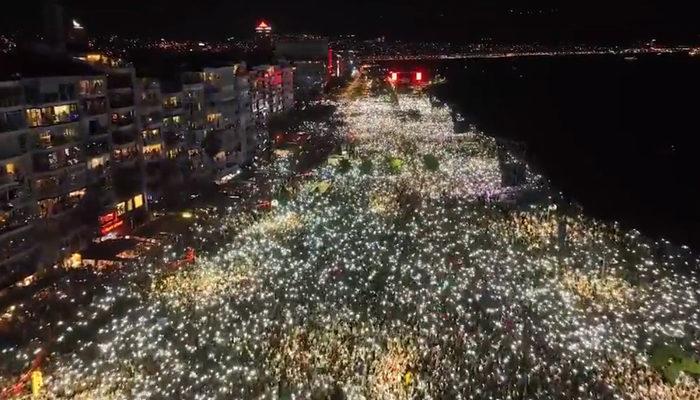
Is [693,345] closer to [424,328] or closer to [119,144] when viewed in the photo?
[424,328]

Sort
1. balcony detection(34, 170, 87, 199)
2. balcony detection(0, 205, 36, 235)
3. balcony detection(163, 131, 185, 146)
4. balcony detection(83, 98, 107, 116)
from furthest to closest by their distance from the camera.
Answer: balcony detection(163, 131, 185, 146), balcony detection(83, 98, 107, 116), balcony detection(34, 170, 87, 199), balcony detection(0, 205, 36, 235)

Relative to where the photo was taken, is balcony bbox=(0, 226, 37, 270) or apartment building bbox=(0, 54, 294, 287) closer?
balcony bbox=(0, 226, 37, 270)

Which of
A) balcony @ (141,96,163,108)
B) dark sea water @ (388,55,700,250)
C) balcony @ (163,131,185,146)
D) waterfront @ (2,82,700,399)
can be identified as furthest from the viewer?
dark sea water @ (388,55,700,250)

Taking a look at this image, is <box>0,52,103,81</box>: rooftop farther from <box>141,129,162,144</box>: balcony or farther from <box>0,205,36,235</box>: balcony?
<box>141,129,162,144</box>: balcony

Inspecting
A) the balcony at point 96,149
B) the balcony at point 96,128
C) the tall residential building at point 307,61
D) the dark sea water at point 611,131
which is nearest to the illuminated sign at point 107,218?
the balcony at point 96,149

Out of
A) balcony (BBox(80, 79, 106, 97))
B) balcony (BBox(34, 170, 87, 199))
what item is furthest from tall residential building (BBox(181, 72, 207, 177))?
balcony (BBox(34, 170, 87, 199))

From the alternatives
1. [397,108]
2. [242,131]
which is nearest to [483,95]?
[397,108]

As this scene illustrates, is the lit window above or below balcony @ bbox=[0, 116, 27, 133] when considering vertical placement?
below
